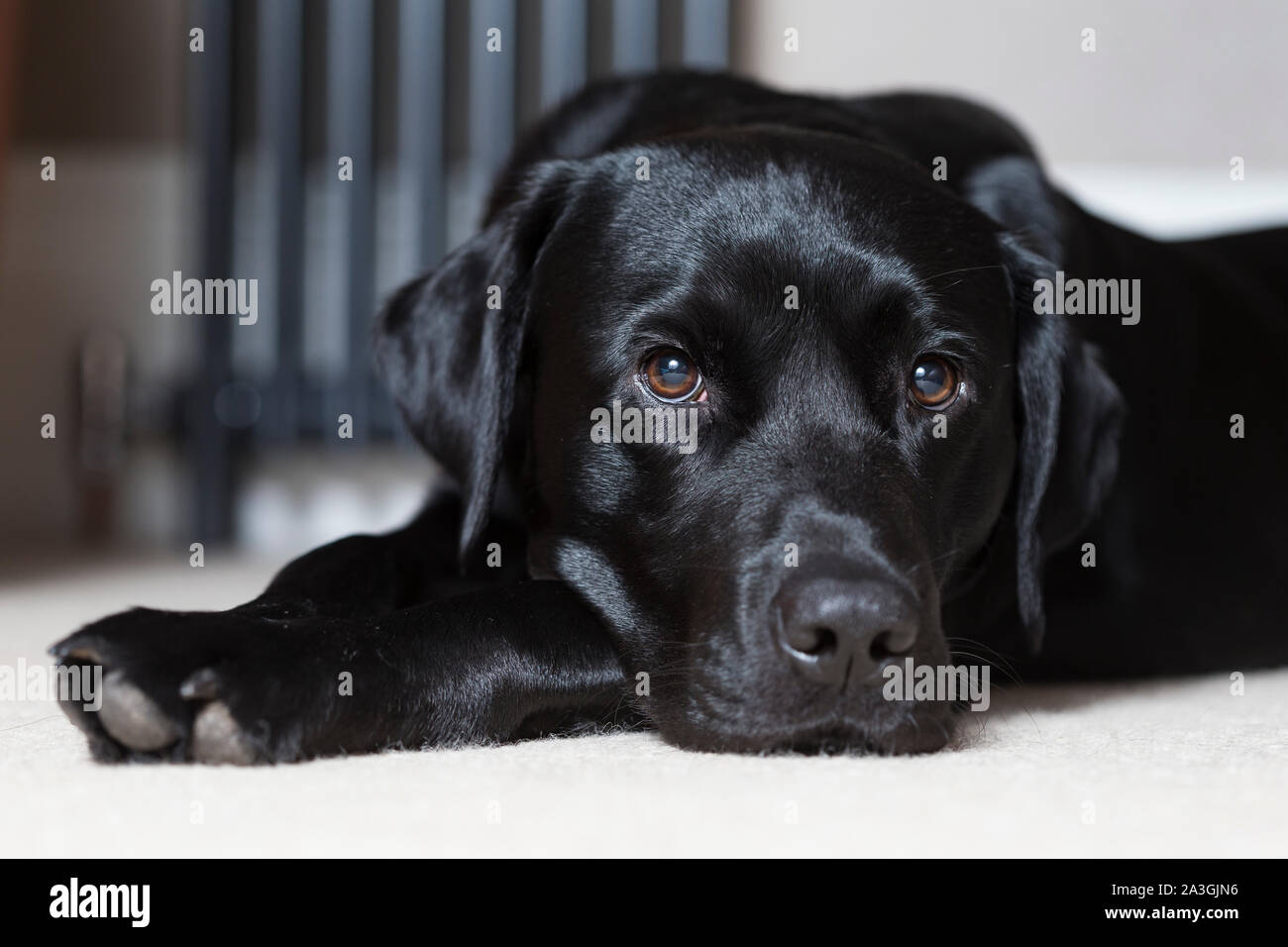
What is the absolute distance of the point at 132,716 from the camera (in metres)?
1.14

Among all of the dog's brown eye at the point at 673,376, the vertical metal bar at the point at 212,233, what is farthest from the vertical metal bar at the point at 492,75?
the dog's brown eye at the point at 673,376

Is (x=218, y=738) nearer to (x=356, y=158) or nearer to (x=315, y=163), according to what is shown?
(x=356, y=158)

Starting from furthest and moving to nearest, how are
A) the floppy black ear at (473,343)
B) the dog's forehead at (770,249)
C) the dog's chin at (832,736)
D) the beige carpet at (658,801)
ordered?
the floppy black ear at (473,343) < the dog's forehead at (770,249) < the dog's chin at (832,736) < the beige carpet at (658,801)

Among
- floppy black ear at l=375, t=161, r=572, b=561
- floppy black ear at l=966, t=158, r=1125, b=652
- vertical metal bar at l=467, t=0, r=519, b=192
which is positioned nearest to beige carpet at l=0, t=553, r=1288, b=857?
floppy black ear at l=966, t=158, r=1125, b=652

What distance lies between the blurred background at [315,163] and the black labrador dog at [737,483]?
221 centimetres

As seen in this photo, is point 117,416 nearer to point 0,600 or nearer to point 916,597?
point 0,600

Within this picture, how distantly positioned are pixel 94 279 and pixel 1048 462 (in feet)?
11.2

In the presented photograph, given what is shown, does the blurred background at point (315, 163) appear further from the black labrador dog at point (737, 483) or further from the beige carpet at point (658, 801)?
the beige carpet at point (658, 801)

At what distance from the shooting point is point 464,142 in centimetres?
428

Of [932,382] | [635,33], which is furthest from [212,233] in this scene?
[932,382]

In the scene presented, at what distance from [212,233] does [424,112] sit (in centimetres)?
70

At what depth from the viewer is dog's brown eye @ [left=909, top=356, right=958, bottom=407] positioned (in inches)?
59.4

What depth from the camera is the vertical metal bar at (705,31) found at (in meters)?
4.02
